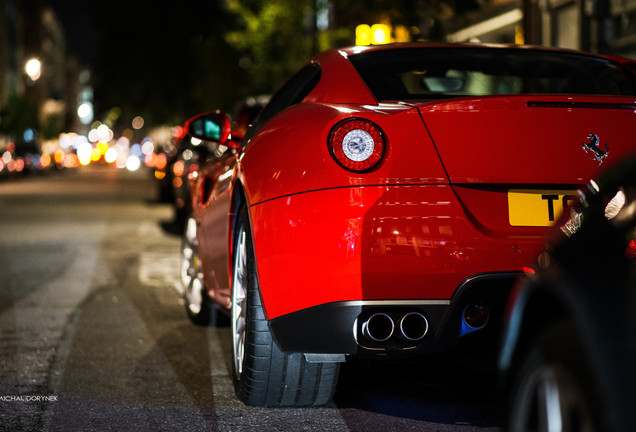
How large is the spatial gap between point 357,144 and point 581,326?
186 cm

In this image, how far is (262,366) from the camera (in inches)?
167

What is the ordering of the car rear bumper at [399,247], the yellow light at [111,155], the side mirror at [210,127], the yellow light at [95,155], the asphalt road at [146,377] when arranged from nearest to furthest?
the car rear bumper at [399,247] → the asphalt road at [146,377] → the side mirror at [210,127] → the yellow light at [111,155] → the yellow light at [95,155]

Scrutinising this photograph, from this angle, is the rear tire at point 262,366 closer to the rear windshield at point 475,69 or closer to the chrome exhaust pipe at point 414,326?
the chrome exhaust pipe at point 414,326

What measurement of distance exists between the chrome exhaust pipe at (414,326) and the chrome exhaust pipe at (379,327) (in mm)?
41

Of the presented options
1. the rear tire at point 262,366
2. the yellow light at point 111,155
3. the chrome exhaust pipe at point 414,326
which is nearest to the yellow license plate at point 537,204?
the chrome exhaust pipe at point 414,326

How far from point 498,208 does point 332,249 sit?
0.60m

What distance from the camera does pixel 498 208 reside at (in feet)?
12.7

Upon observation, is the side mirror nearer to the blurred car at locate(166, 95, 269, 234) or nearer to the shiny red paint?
the shiny red paint

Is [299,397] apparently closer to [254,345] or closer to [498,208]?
[254,345]

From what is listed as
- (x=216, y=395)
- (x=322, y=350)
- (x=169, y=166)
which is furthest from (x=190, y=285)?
(x=169, y=166)

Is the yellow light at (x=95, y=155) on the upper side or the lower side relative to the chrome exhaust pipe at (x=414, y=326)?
lower

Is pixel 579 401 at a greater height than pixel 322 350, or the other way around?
pixel 579 401

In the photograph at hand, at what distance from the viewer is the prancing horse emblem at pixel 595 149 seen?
12.8 feet

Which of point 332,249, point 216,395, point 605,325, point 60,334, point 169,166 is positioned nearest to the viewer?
point 605,325
